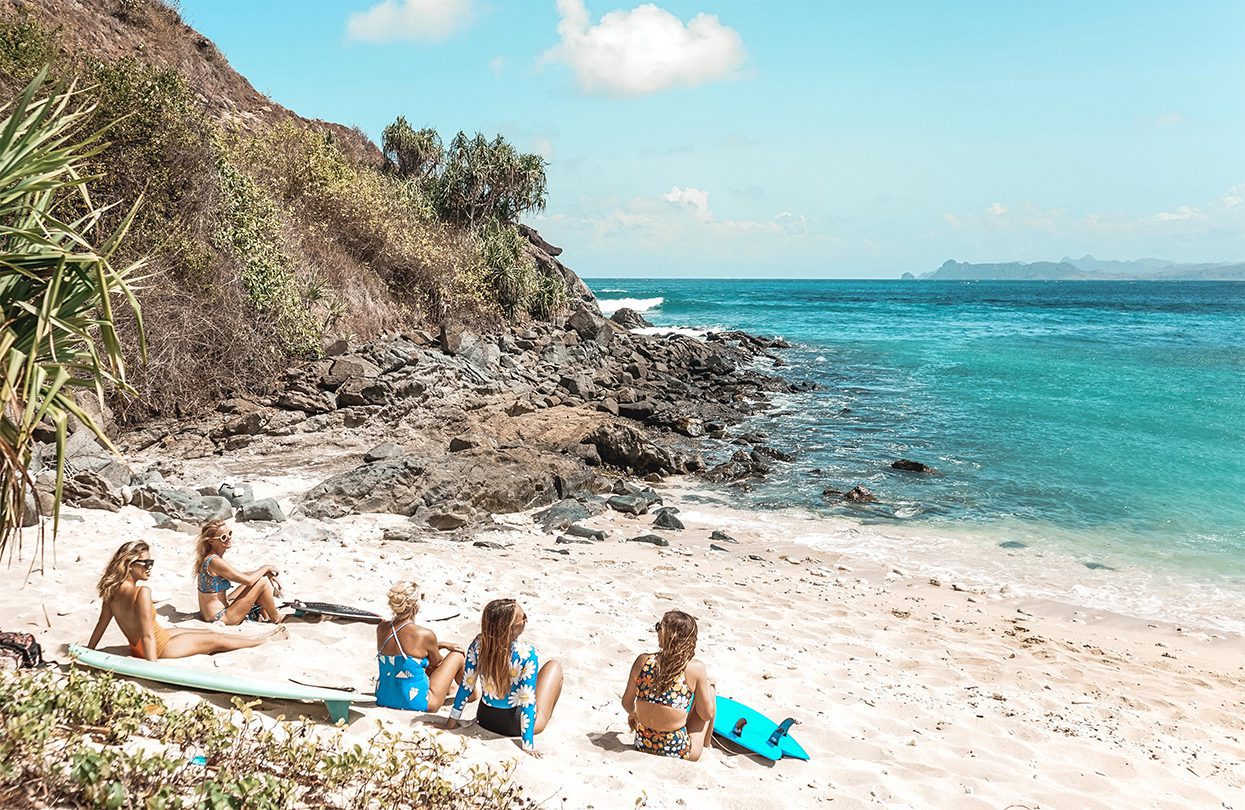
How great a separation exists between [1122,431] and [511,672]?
2307 centimetres

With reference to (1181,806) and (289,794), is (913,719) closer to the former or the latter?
(1181,806)

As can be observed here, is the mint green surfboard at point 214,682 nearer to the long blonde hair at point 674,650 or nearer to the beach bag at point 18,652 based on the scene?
the beach bag at point 18,652

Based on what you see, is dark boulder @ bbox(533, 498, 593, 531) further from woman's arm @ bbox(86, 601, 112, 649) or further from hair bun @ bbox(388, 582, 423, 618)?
woman's arm @ bbox(86, 601, 112, 649)

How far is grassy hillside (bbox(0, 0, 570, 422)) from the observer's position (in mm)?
16031

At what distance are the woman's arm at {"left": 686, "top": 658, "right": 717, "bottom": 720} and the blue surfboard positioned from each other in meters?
0.17

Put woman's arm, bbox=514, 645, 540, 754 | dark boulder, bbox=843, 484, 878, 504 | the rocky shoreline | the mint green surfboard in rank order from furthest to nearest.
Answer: dark boulder, bbox=843, 484, 878, 504 < the rocky shoreline < woman's arm, bbox=514, 645, 540, 754 < the mint green surfboard

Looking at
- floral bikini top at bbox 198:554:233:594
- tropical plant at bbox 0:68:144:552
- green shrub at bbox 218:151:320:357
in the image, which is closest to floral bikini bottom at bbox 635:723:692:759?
tropical plant at bbox 0:68:144:552

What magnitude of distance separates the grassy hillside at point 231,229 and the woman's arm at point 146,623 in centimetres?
334

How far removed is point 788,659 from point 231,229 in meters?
15.6

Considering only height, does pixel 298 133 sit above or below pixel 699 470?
above

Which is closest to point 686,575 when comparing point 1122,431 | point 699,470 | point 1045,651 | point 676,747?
point 1045,651

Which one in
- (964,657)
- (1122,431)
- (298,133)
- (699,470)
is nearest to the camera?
(964,657)

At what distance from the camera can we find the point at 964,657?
8641mm

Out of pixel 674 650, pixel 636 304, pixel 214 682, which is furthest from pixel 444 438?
pixel 636 304
